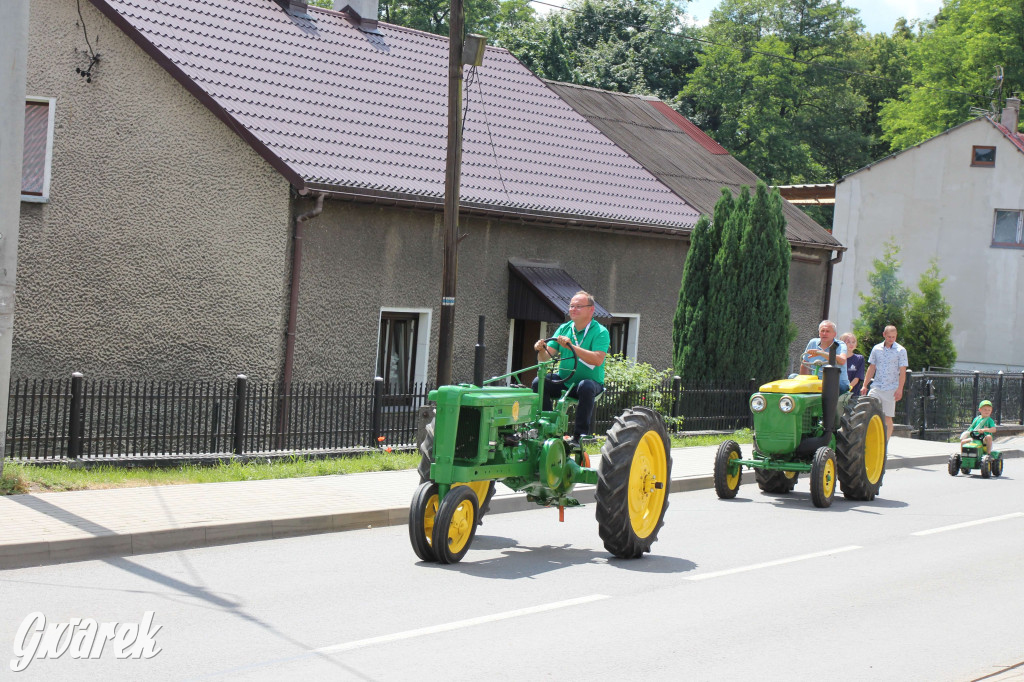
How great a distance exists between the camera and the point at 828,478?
12.1 m

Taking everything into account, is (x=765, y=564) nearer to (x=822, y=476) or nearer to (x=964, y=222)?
Answer: (x=822, y=476)

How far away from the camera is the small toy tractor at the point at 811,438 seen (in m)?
12.2

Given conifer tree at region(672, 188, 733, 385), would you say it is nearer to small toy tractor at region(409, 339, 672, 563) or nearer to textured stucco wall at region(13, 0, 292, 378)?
textured stucco wall at region(13, 0, 292, 378)

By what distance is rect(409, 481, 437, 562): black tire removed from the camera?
8.15 metres

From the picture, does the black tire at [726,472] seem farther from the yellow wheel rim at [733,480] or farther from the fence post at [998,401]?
the fence post at [998,401]

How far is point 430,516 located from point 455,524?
19 cm

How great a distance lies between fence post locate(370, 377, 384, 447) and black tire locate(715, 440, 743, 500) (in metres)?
4.30

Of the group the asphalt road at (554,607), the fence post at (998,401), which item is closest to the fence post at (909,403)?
the fence post at (998,401)

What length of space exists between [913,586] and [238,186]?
10.8 m

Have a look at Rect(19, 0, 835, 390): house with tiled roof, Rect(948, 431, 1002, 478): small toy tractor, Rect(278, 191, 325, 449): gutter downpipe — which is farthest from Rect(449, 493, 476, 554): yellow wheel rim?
Rect(948, 431, 1002, 478): small toy tractor

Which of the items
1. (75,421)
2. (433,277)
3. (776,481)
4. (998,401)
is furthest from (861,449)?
(998,401)

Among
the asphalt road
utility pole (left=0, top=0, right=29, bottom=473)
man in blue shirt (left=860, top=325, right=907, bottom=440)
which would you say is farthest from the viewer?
man in blue shirt (left=860, top=325, right=907, bottom=440)

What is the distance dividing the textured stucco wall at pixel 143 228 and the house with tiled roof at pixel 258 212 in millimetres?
25

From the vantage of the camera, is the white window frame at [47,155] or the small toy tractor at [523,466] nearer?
the small toy tractor at [523,466]
